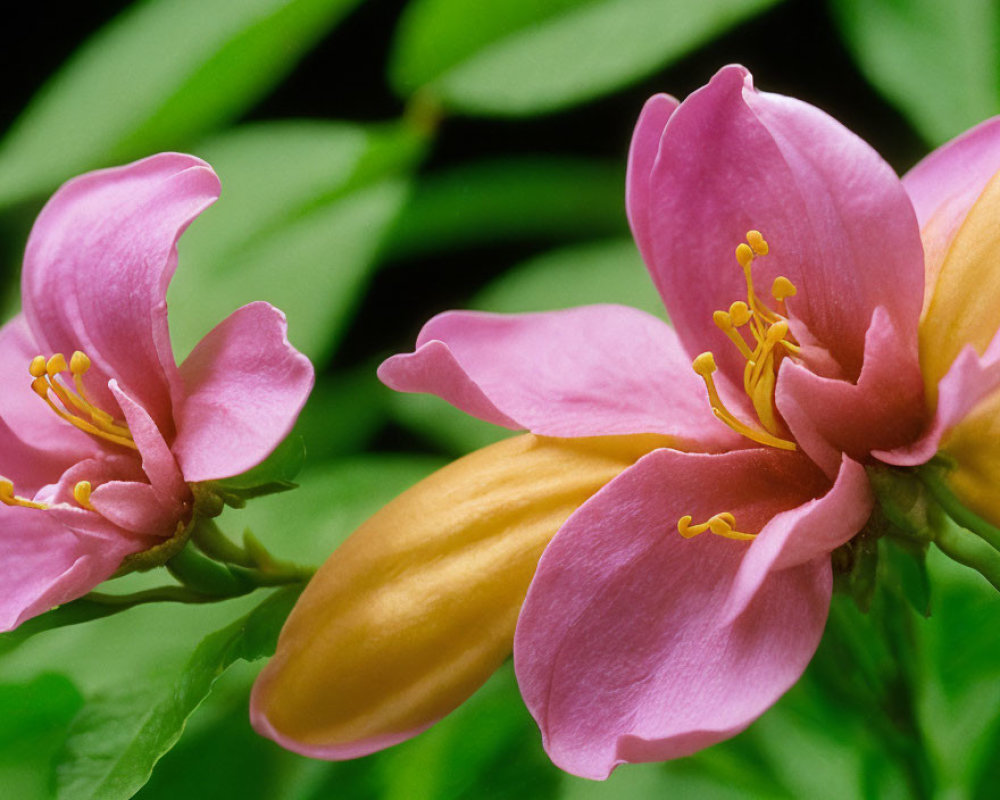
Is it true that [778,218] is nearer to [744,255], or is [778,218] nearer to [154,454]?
[744,255]

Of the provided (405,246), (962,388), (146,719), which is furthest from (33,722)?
(405,246)

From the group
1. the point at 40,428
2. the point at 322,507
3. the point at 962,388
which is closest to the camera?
the point at 962,388

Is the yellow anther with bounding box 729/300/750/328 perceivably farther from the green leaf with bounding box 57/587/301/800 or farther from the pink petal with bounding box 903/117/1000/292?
the green leaf with bounding box 57/587/301/800

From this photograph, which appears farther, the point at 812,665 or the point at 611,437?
the point at 812,665

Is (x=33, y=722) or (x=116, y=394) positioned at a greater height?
(x=116, y=394)

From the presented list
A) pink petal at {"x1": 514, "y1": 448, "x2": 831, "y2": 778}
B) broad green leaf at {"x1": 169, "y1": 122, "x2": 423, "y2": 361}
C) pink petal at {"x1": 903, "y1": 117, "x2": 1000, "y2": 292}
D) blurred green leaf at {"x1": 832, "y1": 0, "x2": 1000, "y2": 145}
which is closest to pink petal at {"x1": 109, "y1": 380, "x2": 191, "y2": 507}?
pink petal at {"x1": 514, "y1": 448, "x2": 831, "y2": 778}

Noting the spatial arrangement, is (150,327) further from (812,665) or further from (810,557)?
(812,665)

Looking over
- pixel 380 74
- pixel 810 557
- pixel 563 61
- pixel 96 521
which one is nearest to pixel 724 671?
pixel 810 557
